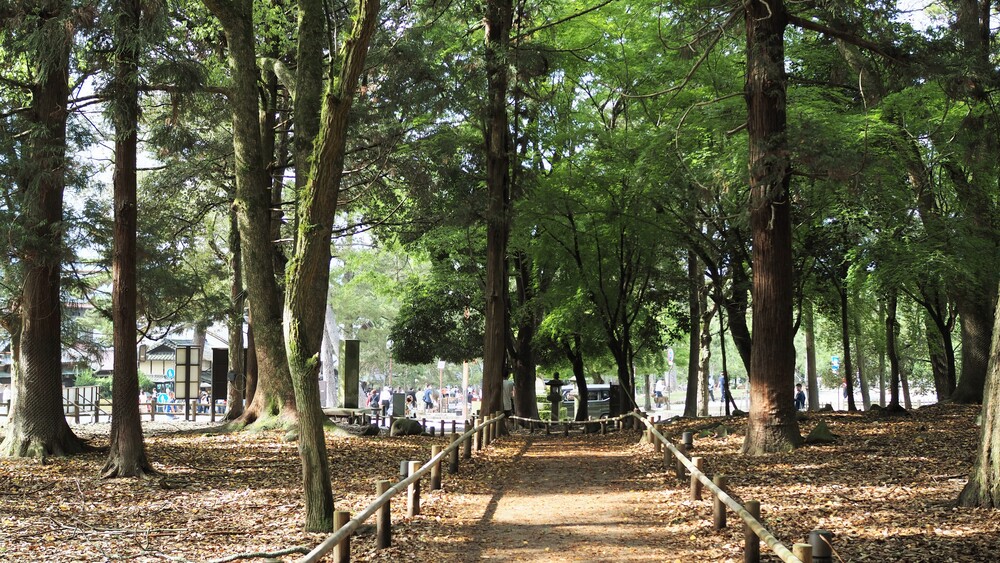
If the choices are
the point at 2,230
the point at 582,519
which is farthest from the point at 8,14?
the point at 582,519

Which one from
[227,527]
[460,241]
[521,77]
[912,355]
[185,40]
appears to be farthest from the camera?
[912,355]

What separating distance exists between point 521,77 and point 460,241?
A: 31.0 feet

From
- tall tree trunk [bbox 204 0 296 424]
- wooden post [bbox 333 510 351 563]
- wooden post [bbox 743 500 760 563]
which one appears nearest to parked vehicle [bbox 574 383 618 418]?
tall tree trunk [bbox 204 0 296 424]

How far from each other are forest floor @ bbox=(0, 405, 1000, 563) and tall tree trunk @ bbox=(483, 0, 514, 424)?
4.00 m

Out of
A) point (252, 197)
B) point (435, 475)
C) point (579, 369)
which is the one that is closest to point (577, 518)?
point (435, 475)

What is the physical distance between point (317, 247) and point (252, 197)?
10099 mm

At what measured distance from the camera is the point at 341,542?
7062 millimetres

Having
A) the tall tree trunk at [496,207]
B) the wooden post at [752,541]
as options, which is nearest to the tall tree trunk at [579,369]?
the tall tree trunk at [496,207]

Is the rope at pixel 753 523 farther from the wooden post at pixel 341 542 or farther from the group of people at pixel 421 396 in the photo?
the group of people at pixel 421 396

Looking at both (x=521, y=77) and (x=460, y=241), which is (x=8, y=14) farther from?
(x=460, y=241)

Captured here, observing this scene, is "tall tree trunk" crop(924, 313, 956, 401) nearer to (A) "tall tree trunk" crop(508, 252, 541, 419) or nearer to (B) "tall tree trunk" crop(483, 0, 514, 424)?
(A) "tall tree trunk" crop(508, 252, 541, 419)

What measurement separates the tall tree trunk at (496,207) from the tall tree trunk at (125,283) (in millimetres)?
8698

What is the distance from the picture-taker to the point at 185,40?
22.3 metres

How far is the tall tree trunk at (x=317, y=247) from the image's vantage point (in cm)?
913
